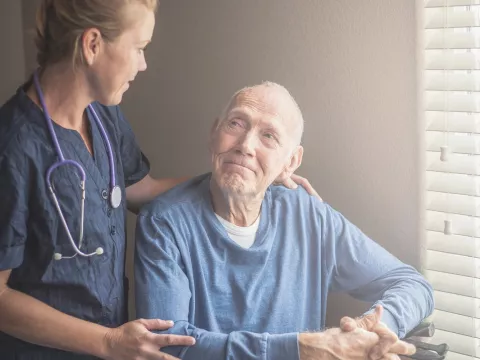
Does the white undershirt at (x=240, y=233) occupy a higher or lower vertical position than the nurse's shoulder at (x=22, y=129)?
lower

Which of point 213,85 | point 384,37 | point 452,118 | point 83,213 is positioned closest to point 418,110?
point 452,118

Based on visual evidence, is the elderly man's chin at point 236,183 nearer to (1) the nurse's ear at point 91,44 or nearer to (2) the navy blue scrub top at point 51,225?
(2) the navy blue scrub top at point 51,225

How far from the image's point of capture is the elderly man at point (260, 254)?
1.66 m

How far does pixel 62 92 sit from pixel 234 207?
0.49 meters

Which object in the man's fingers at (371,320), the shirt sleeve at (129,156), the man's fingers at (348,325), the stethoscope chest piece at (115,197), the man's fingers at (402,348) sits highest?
the shirt sleeve at (129,156)

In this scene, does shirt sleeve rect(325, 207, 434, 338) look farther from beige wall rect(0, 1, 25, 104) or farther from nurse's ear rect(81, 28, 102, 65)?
beige wall rect(0, 1, 25, 104)

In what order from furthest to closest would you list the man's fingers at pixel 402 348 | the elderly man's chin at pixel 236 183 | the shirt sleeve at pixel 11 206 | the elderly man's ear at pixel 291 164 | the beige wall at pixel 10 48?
the beige wall at pixel 10 48 < the elderly man's ear at pixel 291 164 < the elderly man's chin at pixel 236 183 < the man's fingers at pixel 402 348 < the shirt sleeve at pixel 11 206

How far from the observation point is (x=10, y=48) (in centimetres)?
257

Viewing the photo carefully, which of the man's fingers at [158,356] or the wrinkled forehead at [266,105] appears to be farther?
the wrinkled forehead at [266,105]

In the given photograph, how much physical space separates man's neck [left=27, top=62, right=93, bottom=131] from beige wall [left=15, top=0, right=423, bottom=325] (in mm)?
642

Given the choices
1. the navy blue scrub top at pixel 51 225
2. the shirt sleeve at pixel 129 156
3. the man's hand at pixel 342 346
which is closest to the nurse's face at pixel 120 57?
the navy blue scrub top at pixel 51 225

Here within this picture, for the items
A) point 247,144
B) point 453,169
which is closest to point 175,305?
point 247,144

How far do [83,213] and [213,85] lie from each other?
746mm

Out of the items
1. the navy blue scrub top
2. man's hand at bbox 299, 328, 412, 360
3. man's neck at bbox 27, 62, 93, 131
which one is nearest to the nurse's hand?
the navy blue scrub top
